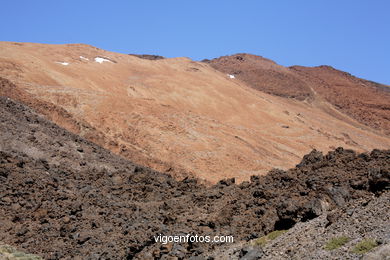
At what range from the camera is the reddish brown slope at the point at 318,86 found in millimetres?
75375

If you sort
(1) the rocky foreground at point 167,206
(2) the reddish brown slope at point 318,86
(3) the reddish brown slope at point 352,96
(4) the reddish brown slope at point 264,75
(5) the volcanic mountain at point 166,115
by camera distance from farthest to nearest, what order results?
(4) the reddish brown slope at point 264,75
(2) the reddish brown slope at point 318,86
(3) the reddish brown slope at point 352,96
(5) the volcanic mountain at point 166,115
(1) the rocky foreground at point 167,206

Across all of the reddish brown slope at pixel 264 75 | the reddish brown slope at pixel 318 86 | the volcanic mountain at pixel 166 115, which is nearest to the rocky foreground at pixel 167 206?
the volcanic mountain at pixel 166 115

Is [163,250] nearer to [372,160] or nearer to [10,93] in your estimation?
[372,160]

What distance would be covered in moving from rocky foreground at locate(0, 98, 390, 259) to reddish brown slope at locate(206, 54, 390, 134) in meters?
53.3

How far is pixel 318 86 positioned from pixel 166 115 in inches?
1996

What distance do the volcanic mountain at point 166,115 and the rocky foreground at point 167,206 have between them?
695 centimetres

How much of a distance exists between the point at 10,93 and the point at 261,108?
92.9 ft

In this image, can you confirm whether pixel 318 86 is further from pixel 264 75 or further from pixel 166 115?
pixel 166 115

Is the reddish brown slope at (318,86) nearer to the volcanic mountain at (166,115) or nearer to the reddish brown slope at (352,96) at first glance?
the reddish brown slope at (352,96)

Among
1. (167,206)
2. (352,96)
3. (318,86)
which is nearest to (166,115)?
(167,206)

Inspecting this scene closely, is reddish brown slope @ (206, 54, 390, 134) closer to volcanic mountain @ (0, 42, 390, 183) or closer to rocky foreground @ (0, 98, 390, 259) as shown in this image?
volcanic mountain @ (0, 42, 390, 183)

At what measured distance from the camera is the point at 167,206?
19.5m

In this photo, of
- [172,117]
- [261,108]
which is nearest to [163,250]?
[172,117]

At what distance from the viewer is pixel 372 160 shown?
17375 millimetres
